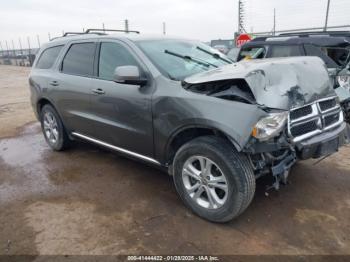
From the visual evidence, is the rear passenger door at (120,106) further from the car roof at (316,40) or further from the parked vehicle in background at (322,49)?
the car roof at (316,40)

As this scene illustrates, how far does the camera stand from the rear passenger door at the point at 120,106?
3.36 m

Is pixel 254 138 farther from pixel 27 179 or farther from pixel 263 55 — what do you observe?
pixel 263 55

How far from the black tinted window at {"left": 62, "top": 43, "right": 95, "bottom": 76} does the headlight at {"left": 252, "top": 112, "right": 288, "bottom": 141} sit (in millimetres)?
2452

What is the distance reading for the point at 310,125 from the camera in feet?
9.27

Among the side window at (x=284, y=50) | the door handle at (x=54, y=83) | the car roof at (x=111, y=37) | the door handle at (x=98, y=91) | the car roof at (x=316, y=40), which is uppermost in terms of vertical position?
the car roof at (x=111, y=37)

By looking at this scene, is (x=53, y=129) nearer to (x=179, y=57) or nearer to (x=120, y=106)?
(x=120, y=106)

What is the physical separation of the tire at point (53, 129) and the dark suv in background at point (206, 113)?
2.66 ft

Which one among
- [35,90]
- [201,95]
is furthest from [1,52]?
[201,95]

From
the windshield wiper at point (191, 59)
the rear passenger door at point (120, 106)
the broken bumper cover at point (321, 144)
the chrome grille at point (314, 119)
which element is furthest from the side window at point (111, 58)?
the broken bumper cover at point (321, 144)

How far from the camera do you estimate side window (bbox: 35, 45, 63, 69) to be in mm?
4859

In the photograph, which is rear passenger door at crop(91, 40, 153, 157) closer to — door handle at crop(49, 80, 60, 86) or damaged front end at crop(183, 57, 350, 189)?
damaged front end at crop(183, 57, 350, 189)

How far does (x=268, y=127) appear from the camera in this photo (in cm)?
254

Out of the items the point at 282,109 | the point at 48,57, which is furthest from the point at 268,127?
the point at 48,57

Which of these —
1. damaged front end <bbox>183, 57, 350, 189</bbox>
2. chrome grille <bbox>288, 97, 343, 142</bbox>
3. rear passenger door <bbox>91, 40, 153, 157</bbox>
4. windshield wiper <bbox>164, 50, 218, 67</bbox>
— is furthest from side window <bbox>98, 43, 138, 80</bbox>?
chrome grille <bbox>288, 97, 343, 142</bbox>
